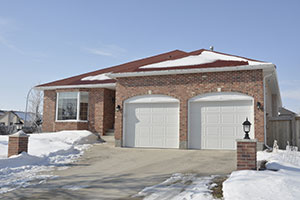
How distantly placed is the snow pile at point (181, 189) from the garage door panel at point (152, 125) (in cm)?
666

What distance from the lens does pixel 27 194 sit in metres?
5.50

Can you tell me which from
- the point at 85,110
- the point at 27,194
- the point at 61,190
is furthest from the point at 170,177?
the point at 85,110

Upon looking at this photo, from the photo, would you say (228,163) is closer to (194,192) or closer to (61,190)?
(194,192)

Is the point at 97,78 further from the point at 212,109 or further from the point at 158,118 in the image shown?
the point at 212,109

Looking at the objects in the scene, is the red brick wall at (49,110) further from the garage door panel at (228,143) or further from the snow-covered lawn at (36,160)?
the garage door panel at (228,143)

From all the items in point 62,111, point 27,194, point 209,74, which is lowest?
point 27,194

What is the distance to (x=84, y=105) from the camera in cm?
1805

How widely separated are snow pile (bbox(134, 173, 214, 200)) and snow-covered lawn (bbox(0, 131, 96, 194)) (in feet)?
9.47

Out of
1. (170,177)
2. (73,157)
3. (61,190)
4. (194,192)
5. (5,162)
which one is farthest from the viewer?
(73,157)

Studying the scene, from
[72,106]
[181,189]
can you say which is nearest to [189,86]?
[181,189]

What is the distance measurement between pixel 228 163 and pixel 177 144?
14.9ft

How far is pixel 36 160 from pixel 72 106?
9.00 meters

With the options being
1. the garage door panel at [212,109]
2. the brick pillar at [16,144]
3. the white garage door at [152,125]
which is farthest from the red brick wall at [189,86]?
the brick pillar at [16,144]

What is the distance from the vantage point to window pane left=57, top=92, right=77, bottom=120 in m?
18.0
